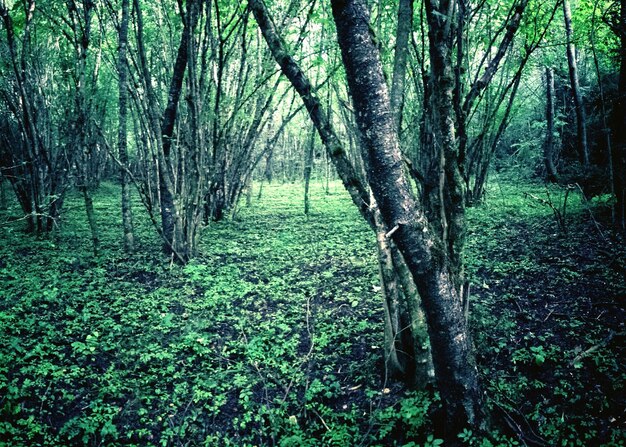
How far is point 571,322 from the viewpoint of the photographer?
12.2ft

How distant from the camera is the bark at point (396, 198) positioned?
1658 mm

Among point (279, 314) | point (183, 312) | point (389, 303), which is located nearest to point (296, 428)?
point (389, 303)

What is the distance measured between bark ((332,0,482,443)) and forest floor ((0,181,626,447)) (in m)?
0.66

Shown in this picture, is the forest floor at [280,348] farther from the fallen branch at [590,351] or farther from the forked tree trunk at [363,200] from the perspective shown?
the forked tree trunk at [363,200]

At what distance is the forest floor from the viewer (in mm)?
2777

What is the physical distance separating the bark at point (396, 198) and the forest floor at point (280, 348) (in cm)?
66

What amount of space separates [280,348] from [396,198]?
8.84 ft

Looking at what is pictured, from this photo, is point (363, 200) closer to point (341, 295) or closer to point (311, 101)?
point (311, 101)

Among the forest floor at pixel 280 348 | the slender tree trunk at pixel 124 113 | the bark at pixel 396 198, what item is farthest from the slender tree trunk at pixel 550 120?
the bark at pixel 396 198

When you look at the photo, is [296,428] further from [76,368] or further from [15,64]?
[15,64]

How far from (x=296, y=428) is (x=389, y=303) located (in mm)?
1249

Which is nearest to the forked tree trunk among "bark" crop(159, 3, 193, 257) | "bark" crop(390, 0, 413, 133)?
"bark" crop(390, 0, 413, 133)

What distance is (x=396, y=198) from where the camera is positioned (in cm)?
178

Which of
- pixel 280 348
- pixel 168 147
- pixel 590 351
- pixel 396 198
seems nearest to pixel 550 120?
pixel 590 351
